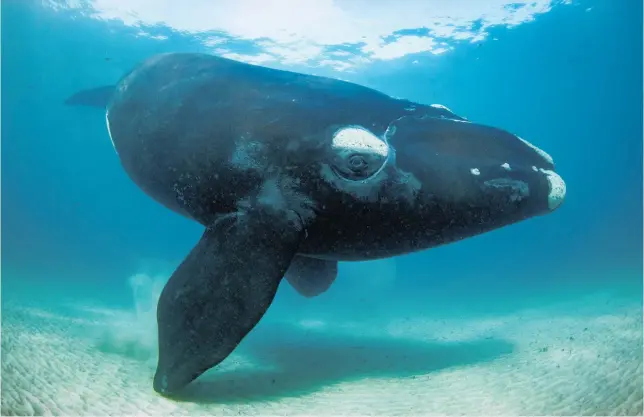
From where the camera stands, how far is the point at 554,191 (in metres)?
4.10

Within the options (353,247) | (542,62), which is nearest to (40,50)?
(353,247)

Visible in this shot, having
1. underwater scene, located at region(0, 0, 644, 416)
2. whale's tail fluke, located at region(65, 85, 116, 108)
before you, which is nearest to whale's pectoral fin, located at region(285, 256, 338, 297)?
underwater scene, located at region(0, 0, 644, 416)

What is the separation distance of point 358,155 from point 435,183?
0.82 m

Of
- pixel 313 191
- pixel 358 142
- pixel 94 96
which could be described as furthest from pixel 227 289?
pixel 94 96

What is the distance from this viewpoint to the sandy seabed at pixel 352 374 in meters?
5.38

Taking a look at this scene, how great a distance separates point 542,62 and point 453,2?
2196cm

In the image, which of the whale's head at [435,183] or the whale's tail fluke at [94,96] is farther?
the whale's tail fluke at [94,96]

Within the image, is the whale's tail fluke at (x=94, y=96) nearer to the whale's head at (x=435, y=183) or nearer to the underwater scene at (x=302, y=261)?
the underwater scene at (x=302, y=261)

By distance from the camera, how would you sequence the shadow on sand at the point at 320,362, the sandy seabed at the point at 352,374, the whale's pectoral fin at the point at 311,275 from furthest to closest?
the whale's pectoral fin at the point at 311,275
the shadow on sand at the point at 320,362
the sandy seabed at the point at 352,374

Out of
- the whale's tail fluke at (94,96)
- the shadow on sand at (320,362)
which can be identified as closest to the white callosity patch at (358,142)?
the shadow on sand at (320,362)

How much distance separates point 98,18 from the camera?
24.4 meters

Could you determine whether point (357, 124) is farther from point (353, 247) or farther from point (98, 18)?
point (98, 18)

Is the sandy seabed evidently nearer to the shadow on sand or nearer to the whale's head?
the shadow on sand

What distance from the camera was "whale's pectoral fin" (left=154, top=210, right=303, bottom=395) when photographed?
4.23m
